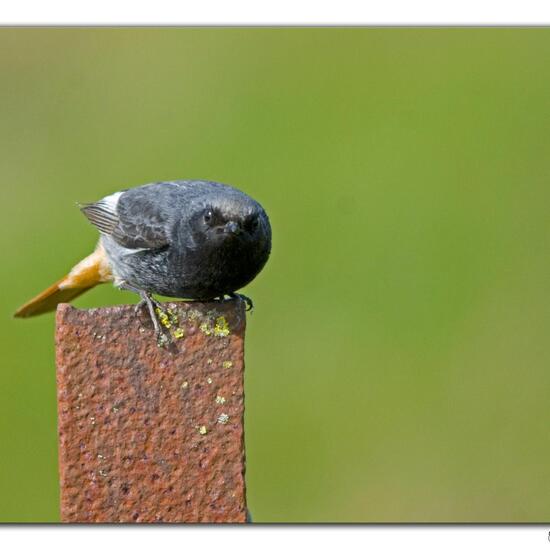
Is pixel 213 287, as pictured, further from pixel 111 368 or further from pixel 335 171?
pixel 335 171

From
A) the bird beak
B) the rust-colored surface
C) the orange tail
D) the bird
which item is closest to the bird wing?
the bird

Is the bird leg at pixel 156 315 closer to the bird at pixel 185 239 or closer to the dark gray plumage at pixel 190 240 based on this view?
the bird at pixel 185 239

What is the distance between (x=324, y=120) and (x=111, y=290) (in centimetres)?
192

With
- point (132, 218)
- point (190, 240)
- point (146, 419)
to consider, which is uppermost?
point (132, 218)

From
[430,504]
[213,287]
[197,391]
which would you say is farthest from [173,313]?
[430,504]

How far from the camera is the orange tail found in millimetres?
5363

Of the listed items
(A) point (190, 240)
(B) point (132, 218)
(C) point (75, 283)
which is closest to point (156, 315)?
(A) point (190, 240)

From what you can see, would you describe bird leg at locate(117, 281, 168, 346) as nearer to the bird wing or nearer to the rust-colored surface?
the rust-colored surface

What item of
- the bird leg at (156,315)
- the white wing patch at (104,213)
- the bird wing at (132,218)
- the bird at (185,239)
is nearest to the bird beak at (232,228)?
the bird at (185,239)

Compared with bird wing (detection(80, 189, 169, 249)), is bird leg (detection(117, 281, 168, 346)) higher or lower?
lower

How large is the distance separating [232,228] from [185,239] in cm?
32

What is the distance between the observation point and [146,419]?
3.21 metres

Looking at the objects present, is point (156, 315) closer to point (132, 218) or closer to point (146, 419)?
point (146, 419)

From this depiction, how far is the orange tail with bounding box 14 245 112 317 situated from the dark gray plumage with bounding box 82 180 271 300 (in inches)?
13.2
